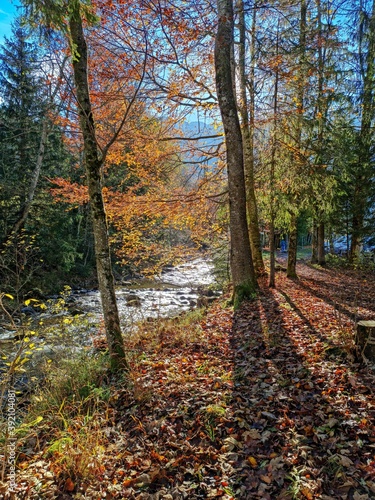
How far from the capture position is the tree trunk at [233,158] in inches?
255

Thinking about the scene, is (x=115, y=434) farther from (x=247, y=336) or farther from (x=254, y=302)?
(x=254, y=302)

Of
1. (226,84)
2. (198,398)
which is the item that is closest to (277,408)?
(198,398)

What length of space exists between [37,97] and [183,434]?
15147 millimetres

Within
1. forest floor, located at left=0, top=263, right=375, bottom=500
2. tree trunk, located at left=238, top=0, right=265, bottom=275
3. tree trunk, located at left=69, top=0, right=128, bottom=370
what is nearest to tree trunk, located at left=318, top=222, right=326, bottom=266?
tree trunk, located at left=238, top=0, right=265, bottom=275

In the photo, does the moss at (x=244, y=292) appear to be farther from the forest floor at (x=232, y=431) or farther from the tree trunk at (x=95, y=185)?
the tree trunk at (x=95, y=185)

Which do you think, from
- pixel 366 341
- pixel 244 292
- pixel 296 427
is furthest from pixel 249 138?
pixel 296 427

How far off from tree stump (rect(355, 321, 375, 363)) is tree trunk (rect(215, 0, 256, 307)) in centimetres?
331

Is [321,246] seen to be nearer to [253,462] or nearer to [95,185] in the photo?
[95,185]

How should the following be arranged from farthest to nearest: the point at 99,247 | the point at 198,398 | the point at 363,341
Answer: the point at 99,247 < the point at 363,341 < the point at 198,398

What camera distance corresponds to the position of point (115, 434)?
3125mm

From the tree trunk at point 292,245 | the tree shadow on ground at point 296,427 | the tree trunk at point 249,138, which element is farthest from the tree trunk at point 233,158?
the tree trunk at point 292,245

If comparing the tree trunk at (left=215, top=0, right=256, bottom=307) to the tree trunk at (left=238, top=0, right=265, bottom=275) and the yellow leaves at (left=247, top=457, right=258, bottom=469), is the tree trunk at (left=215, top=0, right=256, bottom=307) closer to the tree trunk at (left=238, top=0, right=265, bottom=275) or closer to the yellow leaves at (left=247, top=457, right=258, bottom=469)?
the tree trunk at (left=238, top=0, right=265, bottom=275)

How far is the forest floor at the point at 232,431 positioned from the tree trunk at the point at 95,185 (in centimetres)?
61

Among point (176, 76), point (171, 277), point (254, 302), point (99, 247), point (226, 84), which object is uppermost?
point (176, 76)
